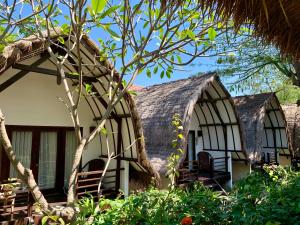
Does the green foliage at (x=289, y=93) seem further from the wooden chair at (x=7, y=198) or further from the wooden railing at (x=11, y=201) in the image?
the wooden chair at (x=7, y=198)

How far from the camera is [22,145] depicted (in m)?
7.77

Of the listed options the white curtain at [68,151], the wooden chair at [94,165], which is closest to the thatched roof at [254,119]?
the wooden chair at [94,165]

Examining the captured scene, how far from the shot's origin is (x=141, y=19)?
3.91 metres

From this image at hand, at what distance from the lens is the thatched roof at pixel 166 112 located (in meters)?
9.01

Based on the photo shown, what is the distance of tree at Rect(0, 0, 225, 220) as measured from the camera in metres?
2.92

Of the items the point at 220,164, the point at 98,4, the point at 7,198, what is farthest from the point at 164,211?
the point at 220,164

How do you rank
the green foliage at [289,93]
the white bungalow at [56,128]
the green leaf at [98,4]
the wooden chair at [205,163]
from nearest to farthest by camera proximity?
the green leaf at [98,4] < the white bungalow at [56,128] < the wooden chair at [205,163] < the green foliage at [289,93]

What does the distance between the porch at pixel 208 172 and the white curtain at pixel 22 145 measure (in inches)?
187

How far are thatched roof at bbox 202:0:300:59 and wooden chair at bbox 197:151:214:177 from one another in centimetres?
808

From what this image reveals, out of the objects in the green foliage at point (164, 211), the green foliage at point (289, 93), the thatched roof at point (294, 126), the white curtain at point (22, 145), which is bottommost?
the green foliage at point (164, 211)

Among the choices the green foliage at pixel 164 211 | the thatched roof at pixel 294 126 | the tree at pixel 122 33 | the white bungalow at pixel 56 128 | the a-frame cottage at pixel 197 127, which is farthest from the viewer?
the thatched roof at pixel 294 126

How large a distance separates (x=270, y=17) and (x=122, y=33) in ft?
5.04

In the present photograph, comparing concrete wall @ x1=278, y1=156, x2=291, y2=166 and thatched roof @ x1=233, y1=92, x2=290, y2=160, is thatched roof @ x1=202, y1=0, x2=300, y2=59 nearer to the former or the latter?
thatched roof @ x1=233, y1=92, x2=290, y2=160

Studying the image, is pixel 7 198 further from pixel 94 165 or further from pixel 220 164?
pixel 220 164
